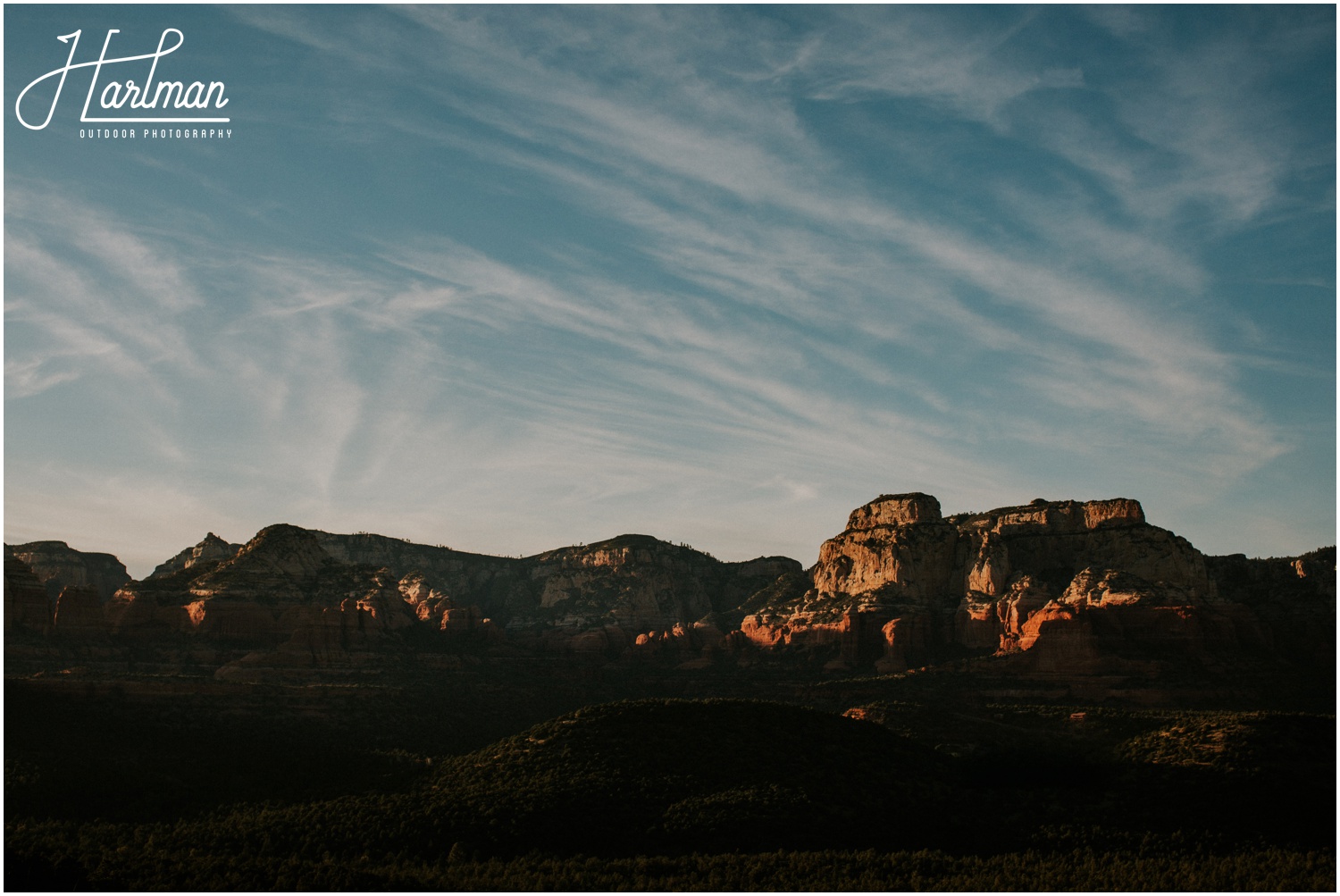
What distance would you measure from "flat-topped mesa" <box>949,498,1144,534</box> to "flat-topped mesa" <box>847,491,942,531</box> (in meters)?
4.59

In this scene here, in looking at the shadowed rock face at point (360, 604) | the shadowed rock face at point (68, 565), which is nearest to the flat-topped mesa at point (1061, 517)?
the shadowed rock face at point (360, 604)

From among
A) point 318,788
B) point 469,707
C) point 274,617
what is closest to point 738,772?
point 318,788

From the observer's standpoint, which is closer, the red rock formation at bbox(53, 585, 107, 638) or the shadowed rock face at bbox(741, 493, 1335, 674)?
the red rock formation at bbox(53, 585, 107, 638)

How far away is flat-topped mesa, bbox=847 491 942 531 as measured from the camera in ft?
526

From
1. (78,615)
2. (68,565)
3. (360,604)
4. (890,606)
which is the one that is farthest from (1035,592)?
(68,565)

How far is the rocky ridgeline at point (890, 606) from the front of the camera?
373 feet

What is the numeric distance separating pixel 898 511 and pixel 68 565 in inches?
5235

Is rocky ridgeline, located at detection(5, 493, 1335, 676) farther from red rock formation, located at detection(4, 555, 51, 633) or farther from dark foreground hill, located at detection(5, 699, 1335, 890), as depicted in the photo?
dark foreground hill, located at detection(5, 699, 1335, 890)

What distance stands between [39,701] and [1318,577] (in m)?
126

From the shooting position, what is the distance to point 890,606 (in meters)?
138

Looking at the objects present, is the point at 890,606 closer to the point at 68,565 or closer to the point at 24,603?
the point at 24,603

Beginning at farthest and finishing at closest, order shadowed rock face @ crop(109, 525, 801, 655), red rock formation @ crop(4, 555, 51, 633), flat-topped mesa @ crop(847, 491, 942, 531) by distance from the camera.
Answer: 1. flat-topped mesa @ crop(847, 491, 942, 531)
2. shadowed rock face @ crop(109, 525, 801, 655)
3. red rock formation @ crop(4, 555, 51, 633)

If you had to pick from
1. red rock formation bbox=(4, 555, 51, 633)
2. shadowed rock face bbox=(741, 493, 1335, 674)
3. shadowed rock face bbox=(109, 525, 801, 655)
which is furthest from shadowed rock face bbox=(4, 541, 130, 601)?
shadowed rock face bbox=(741, 493, 1335, 674)

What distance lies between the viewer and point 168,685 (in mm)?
85812
